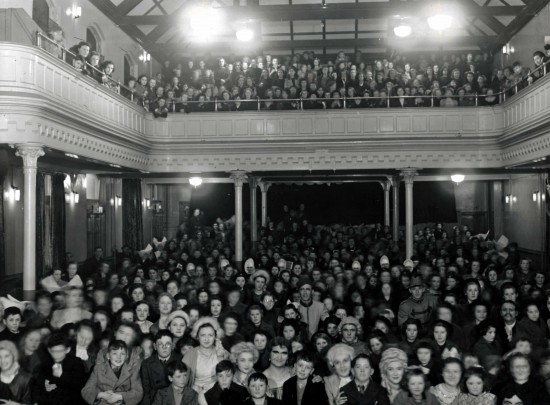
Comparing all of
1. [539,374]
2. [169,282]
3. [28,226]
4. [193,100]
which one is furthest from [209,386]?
[193,100]

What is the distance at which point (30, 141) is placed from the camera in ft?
37.3

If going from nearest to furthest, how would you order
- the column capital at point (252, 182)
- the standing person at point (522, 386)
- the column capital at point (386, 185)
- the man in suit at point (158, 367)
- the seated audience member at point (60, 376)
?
1. the standing person at point (522, 386)
2. the seated audience member at point (60, 376)
3. the man in suit at point (158, 367)
4. the column capital at point (252, 182)
5. the column capital at point (386, 185)

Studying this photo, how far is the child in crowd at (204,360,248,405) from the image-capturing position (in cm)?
613

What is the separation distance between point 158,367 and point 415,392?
274 centimetres

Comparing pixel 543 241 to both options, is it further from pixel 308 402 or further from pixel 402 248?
pixel 308 402

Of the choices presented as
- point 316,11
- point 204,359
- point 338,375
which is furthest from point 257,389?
point 316,11

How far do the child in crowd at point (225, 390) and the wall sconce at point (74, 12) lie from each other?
42.4 ft

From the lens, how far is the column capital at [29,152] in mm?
11422

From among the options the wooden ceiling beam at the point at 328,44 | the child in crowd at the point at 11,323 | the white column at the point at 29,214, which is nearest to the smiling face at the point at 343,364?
the child in crowd at the point at 11,323

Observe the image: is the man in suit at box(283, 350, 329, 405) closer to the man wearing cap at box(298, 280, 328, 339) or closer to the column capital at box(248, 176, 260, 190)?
the man wearing cap at box(298, 280, 328, 339)

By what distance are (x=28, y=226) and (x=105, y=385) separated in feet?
20.0

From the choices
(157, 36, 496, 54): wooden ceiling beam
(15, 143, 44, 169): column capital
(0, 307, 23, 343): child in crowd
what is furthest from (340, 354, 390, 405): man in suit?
(157, 36, 496, 54): wooden ceiling beam

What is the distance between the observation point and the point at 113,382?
6.57 metres

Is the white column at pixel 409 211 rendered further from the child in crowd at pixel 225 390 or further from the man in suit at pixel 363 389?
the child in crowd at pixel 225 390
